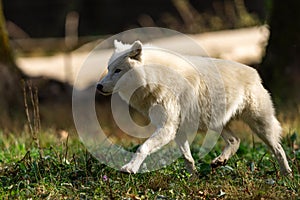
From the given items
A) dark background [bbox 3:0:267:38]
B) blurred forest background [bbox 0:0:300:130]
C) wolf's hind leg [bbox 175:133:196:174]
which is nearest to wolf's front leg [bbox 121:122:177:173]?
wolf's hind leg [bbox 175:133:196:174]

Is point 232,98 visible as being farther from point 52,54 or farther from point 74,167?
point 52,54

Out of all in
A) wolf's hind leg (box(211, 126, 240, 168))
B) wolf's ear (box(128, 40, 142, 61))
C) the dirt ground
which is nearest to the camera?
wolf's ear (box(128, 40, 142, 61))

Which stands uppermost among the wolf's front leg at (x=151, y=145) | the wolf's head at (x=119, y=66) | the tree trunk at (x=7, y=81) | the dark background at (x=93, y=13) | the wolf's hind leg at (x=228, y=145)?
the wolf's head at (x=119, y=66)

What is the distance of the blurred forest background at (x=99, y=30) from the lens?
859 centimetres

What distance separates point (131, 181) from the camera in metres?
4.57

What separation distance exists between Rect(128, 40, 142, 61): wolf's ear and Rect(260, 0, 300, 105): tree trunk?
4.42 metres

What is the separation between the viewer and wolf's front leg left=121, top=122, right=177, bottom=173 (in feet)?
→ 14.1

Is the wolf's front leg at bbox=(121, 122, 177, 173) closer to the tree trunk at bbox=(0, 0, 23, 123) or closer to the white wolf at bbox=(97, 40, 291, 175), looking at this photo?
the white wolf at bbox=(97, 40, 291, 175)

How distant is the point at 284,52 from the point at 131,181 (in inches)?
187

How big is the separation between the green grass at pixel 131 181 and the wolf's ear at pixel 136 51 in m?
0.88

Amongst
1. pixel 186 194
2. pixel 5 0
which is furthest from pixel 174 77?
pixel 5 0

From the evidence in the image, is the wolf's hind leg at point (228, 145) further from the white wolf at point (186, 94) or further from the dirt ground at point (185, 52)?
the dirt ground at point (185, 52)

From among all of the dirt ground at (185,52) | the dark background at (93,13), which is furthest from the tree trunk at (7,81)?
the dark background at (93,13)

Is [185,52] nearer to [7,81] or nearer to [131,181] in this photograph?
[7,81]
